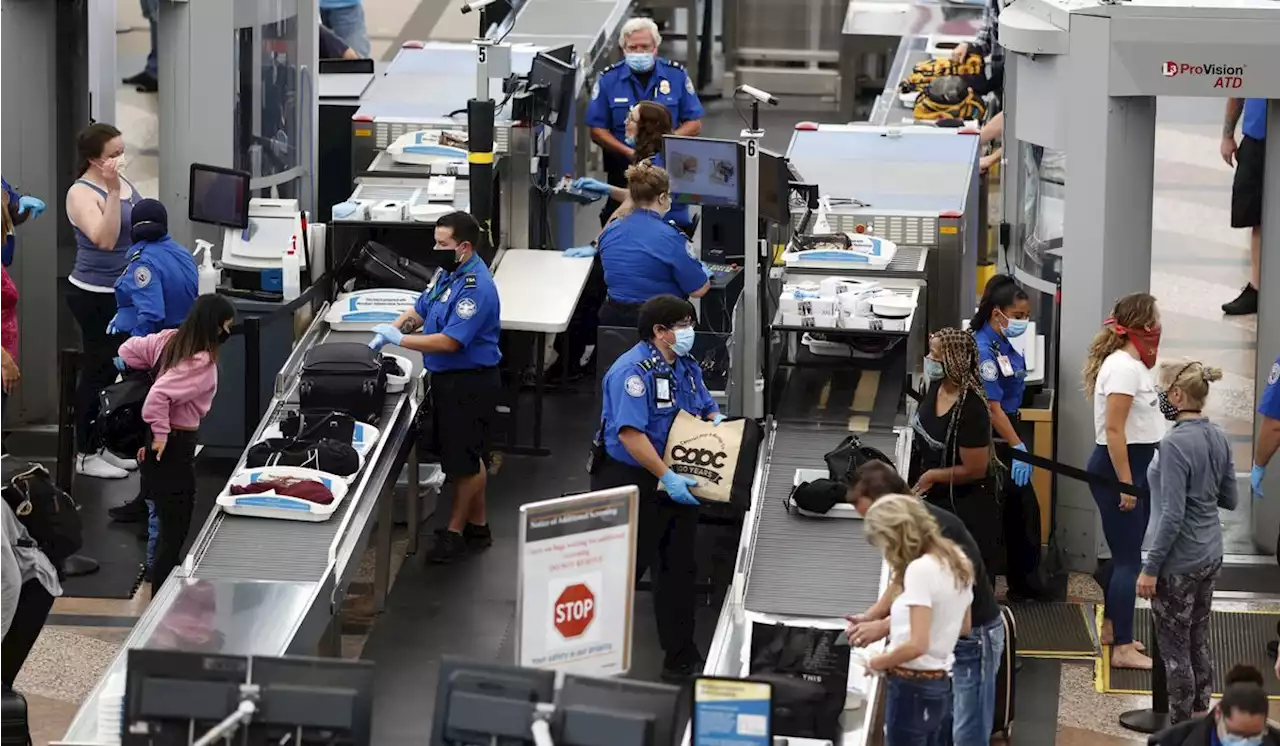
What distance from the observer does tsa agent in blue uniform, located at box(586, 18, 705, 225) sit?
1362 cm

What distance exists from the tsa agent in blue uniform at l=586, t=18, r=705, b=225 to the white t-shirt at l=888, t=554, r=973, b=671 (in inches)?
250

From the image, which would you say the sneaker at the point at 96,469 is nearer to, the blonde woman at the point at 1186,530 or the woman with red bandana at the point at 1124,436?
the woman with red bandana at the point at 1124,436

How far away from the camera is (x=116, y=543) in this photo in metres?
11.0

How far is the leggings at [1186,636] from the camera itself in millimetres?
8891

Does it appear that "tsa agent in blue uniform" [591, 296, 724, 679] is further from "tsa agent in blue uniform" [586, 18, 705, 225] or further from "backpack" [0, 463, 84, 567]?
"tsa agent in blue uniform" [586, 18, 705, 225]

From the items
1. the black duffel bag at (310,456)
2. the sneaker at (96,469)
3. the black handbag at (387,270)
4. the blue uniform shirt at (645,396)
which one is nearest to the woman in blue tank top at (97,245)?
the sneaker at (96,469)

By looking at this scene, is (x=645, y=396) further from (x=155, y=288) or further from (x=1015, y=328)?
(x=155, y=288)

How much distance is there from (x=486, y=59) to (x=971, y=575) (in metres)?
5.11

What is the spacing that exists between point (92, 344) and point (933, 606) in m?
5.53

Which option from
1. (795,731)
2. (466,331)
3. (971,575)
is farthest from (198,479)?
(971,575)

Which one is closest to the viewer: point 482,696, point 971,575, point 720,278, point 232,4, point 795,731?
point 482,696

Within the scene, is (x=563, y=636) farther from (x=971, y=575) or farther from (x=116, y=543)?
(x=116, y=543)

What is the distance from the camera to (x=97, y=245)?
1134 cm

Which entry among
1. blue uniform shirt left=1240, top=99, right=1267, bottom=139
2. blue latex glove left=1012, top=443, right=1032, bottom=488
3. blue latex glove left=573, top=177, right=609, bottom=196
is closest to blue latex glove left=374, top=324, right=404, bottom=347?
blue latex glove left=573, top=177, right=609, bottom=196
